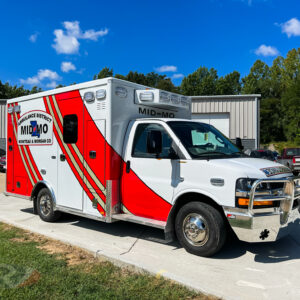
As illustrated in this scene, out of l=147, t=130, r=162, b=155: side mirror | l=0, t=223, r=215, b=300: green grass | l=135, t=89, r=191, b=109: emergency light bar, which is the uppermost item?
l=135, t=89, r=191, b=109: emergency light bar

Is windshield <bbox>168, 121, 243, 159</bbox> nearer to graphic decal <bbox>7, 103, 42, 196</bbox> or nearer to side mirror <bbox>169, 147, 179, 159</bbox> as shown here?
side mirror <bbox>169, 147, 179, 159</bbox>

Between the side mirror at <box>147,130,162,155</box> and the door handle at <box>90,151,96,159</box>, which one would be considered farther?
the door handle at <box>90,151,96,159</box>

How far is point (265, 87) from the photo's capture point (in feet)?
193

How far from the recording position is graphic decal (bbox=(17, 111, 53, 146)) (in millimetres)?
7020

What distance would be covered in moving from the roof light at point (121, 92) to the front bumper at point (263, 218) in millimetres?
2688

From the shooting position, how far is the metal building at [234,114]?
21172 mm

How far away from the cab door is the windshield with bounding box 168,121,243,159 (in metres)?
0.23

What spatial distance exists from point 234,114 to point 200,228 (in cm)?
1760

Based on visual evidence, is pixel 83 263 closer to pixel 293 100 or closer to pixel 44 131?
→ pixel 44 131

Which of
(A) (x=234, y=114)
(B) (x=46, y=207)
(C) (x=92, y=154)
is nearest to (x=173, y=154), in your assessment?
(C) (x=92, y=154)

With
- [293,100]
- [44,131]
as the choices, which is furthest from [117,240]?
[293,100]

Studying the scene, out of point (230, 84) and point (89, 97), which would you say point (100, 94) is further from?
point (230, 84)

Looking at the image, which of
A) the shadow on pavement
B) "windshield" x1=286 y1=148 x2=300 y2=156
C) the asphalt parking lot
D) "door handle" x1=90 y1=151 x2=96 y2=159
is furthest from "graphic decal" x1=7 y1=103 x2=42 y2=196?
"windshield" x1=286 y1=148 x2=300 y2=156

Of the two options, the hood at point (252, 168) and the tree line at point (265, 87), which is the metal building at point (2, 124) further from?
the tree line at point (265, 87)
